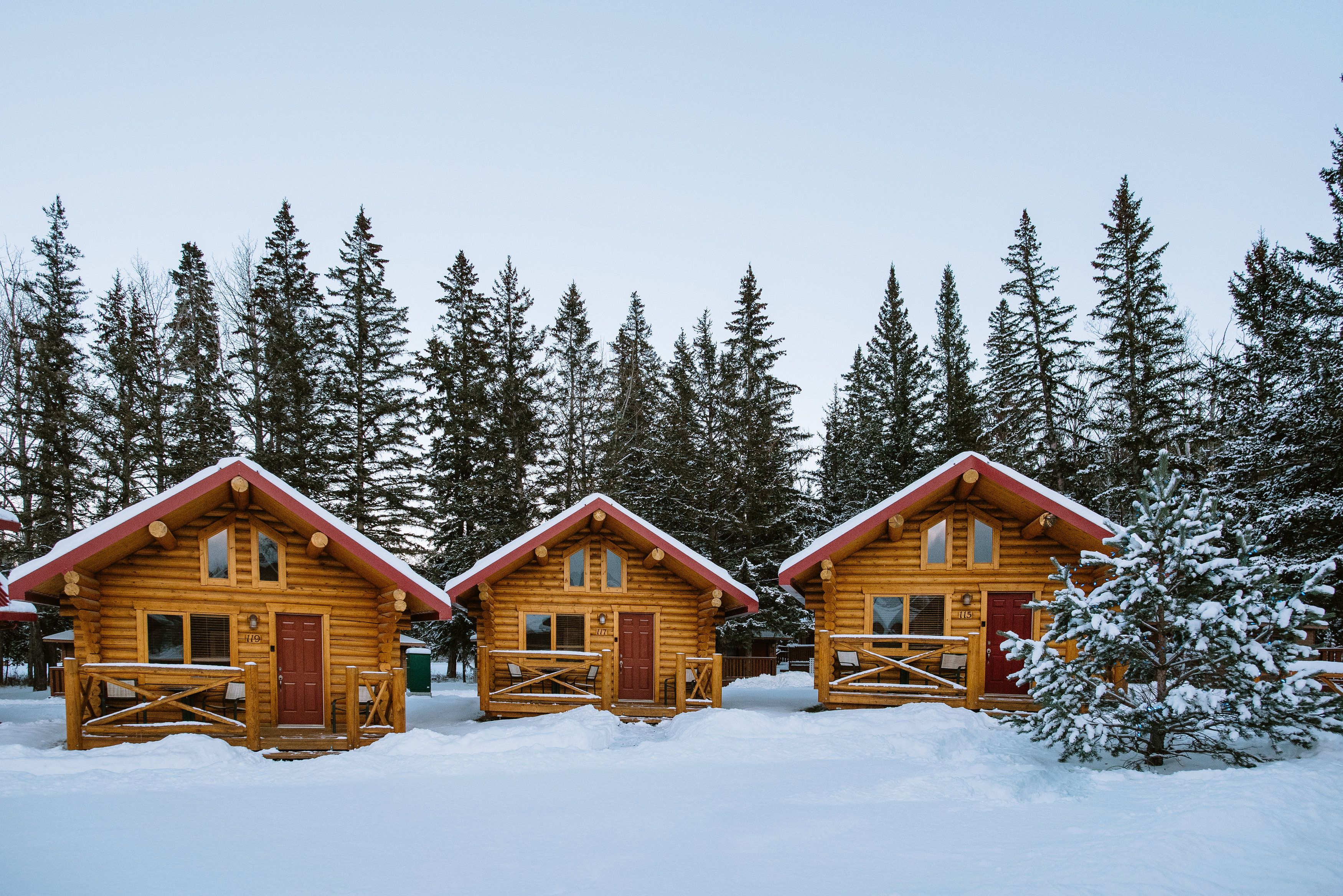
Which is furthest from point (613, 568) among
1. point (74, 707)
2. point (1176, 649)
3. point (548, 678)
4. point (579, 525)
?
point (1176, 649)

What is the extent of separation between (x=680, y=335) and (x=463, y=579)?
24.4 meters

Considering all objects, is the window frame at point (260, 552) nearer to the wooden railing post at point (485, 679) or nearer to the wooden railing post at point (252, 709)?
the wooden railing post at point (252, 709)

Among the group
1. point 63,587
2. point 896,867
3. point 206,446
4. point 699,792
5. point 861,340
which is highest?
point 861,340

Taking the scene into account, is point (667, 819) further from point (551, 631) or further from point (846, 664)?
point (551, 631)

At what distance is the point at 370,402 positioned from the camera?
2789 cm

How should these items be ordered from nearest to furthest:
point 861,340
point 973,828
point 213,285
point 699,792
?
point 973,828 < point 699,792 < point 213,285 < point 861,340

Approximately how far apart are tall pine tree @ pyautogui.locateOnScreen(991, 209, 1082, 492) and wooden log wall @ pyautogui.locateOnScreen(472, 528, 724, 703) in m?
18.4

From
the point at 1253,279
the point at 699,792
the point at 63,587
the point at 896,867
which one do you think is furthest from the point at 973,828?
the point at 1253,279

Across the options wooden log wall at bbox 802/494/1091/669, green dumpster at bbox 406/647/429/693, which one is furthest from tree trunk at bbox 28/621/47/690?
wooden log wall at bbox 802/494/1091/669

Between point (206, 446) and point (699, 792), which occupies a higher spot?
point (206, 446)

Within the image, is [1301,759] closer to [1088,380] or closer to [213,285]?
[1088,380]

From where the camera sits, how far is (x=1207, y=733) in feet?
32.8

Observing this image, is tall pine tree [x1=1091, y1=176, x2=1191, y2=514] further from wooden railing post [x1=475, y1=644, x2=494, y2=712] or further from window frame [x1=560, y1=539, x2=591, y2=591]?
wooden railing post [x1=475, y1=644, x2=494, y2=712]

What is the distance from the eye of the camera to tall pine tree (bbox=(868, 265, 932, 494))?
3088cm
